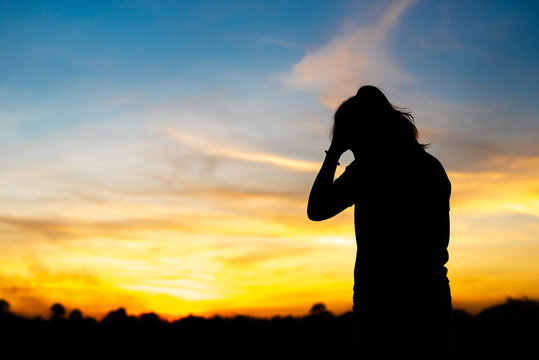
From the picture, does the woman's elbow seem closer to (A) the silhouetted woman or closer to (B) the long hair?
(A) the silhouetted woman

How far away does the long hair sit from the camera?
2590 millimetres

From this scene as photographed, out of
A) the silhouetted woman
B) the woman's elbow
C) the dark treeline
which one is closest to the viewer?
the silhouetted woman

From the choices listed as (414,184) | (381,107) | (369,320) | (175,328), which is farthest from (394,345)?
(175,328)

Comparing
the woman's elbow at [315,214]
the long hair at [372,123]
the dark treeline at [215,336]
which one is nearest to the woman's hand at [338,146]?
the long hair at [372,123]

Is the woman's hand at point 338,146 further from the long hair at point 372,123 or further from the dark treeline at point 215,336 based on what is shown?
the dark treeline at point 215,336

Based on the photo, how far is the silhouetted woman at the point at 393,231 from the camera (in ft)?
7.29

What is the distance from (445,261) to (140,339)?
7.66 meters

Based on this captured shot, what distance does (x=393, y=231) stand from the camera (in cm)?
229

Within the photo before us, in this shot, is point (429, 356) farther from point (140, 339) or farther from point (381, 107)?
point (140, 339)

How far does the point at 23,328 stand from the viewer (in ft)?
28.5

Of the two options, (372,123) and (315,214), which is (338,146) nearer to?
(372,123)

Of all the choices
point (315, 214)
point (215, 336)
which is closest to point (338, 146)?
point (315, 214)

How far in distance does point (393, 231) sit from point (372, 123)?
62 cm

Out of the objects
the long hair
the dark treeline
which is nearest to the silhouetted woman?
the long hair
